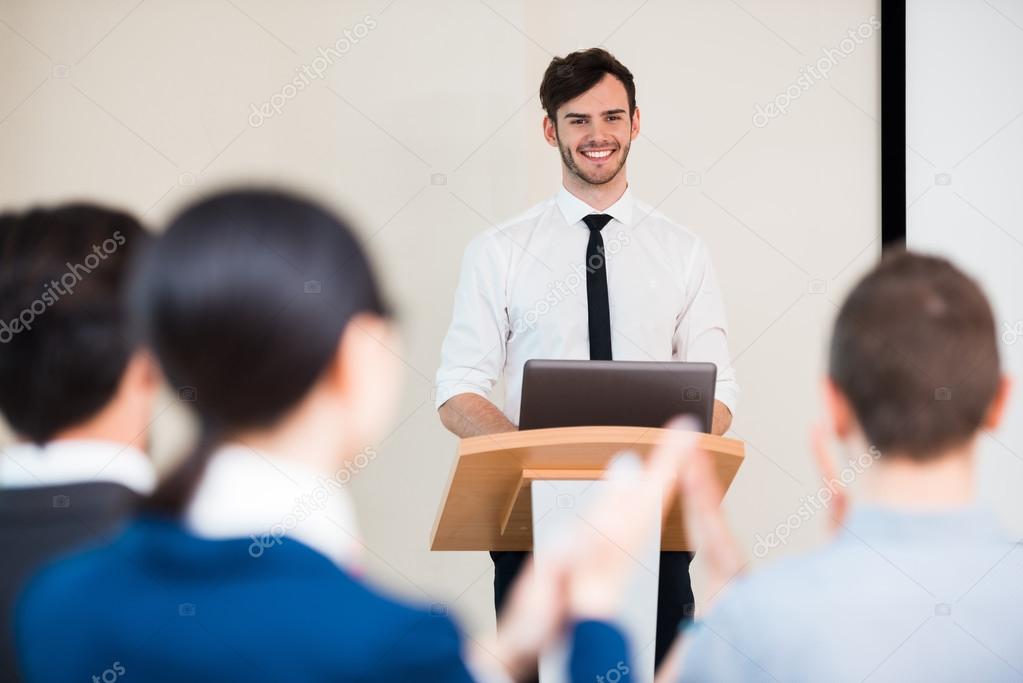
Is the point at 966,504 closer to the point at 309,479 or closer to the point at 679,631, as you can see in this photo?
the point at 309,479

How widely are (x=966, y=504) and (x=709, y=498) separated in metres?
0.26

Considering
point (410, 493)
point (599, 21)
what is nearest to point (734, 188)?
point (599, 21)

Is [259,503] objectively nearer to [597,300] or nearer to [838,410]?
[838,410]

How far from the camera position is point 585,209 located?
349 centimetres

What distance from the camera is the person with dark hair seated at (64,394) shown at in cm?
148

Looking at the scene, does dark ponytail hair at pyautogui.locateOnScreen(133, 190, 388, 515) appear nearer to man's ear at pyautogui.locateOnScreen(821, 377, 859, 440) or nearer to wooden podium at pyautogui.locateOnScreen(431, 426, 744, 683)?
man's ear at pyautogui.locateOnScreen(821, 377, 859, 440)

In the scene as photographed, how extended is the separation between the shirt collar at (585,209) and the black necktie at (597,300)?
117 mm

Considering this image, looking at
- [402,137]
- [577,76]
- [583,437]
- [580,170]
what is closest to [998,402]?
[583,437]

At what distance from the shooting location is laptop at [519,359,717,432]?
2.12 meters

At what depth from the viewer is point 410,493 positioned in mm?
4207
